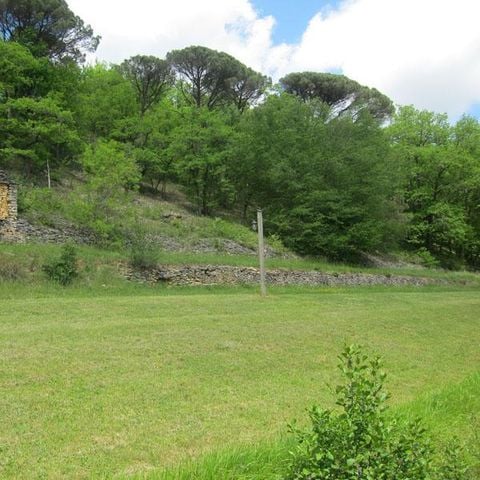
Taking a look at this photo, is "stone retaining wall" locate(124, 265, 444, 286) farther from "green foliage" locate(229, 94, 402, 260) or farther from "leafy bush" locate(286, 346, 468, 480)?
"leafy bush" locate(286, 346, 468, 480)

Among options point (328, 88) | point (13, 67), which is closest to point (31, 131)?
point (13, 67)

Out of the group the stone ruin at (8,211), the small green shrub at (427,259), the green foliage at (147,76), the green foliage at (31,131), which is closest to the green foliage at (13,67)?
the green foliage at (31,131)

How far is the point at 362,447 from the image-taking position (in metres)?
3.37

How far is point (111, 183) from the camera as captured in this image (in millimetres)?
25328

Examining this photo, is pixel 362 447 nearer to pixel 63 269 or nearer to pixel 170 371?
pixel 170 371

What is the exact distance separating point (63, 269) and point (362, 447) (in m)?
16.5

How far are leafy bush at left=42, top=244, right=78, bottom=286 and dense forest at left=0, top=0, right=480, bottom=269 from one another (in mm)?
5650

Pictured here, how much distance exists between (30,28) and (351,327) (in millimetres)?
32197

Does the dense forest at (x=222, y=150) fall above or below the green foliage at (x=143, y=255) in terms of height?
above

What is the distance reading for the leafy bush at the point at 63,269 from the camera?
18.1 m

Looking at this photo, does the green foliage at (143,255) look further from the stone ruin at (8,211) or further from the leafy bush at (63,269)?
the stone ruin at (8,211)

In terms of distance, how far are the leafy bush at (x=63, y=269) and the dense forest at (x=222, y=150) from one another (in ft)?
18.5

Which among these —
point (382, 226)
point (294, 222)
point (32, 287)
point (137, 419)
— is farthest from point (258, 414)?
point (382, 226)

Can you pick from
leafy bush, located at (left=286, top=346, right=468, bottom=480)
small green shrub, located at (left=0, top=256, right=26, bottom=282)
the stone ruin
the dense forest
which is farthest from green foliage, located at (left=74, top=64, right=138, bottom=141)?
leafy bush, located at (left=286, top=346, right=468, bottom=480)
